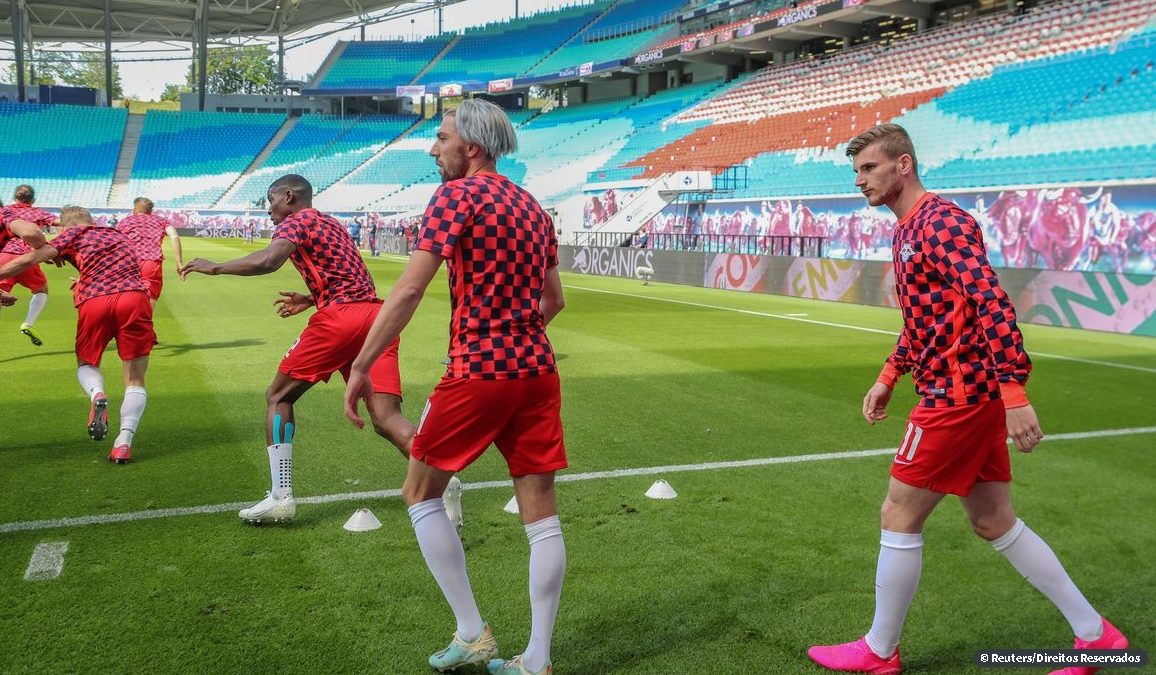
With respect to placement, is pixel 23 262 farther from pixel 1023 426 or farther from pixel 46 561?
pixel 1023 426

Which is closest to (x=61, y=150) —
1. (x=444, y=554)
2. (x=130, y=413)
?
(x=130, y=413)

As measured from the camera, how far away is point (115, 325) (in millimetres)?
7172

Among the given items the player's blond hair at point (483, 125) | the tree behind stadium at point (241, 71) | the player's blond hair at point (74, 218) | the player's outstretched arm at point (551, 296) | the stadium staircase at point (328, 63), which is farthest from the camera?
the tree behind stadium at point (241, 71)

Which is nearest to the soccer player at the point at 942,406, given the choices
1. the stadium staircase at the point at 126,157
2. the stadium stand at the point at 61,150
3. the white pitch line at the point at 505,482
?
the white pitch line at the point at 505,482

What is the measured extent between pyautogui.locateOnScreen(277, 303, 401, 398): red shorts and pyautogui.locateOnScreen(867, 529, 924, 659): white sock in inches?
116

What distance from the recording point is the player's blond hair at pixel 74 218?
23.9ft

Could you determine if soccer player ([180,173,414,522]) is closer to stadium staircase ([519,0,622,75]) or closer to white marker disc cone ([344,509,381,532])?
white marker disc cone ([344,509,381,532])

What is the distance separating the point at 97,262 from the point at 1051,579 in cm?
677

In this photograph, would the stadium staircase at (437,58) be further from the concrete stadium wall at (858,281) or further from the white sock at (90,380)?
the white sock at (90,380)

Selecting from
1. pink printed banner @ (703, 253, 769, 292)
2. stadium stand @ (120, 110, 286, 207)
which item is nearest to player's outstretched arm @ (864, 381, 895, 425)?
pink printed banner @ (703, 253, 769, 292)

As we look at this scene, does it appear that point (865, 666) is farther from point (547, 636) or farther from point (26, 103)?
point (26, 103)

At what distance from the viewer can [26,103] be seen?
67.1 meters

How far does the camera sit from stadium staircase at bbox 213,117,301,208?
66375 millimetres

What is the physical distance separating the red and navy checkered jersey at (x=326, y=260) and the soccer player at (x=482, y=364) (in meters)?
2.13
